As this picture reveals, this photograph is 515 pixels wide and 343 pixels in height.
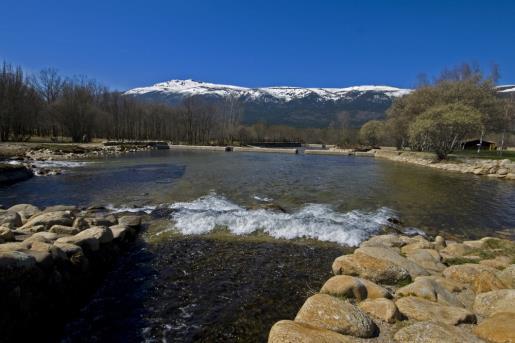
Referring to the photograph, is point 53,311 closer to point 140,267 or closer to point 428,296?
point 140,267

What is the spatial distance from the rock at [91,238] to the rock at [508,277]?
1006cm

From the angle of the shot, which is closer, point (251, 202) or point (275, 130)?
point (251, 202)

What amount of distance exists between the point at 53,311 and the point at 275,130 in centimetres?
12568

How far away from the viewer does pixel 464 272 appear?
7.17 meters

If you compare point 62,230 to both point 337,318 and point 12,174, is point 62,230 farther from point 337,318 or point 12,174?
point 12,174

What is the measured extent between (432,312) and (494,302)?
145cm

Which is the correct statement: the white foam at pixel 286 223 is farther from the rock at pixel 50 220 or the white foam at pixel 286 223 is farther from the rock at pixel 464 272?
the rock at pixel 50 220

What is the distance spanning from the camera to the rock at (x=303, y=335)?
4.43m

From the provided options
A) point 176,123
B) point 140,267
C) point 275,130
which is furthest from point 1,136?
point 275,130

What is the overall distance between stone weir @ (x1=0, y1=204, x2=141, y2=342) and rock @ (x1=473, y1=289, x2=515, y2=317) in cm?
808

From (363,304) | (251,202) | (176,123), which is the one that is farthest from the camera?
(176,123)

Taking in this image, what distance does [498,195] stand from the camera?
2089 cm

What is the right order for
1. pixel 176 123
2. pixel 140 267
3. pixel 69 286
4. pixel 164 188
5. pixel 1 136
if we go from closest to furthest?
1. pixel 69 286
2. pixel 140 267
3. pixel 164 188
4. pixel 1 136
5. pixel 176 123

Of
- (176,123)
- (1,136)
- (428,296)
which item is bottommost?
(428,296)
